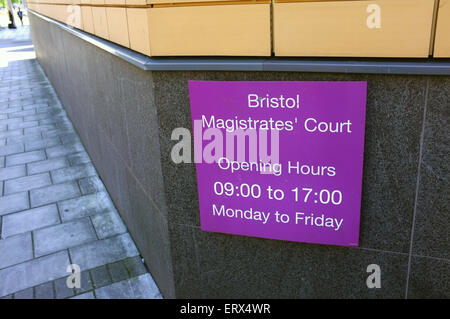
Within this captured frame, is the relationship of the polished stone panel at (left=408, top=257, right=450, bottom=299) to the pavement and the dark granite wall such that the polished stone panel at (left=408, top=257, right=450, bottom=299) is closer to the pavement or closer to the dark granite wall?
the dark granite wall

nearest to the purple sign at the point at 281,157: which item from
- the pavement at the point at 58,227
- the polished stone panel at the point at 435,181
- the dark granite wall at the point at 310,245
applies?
the dark granite wall at the point at 310,245

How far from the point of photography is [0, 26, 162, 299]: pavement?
13.3 ft

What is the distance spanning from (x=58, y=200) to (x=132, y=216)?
1762mm

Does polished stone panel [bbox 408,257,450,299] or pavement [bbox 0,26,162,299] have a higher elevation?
polished stone panel [bbox 408,257,450,299]

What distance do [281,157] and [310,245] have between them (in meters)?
0.65

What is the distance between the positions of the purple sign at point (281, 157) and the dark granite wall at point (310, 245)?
0.07 meters

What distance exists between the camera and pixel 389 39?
231 cm

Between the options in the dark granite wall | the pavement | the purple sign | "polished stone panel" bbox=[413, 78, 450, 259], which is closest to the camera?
"polished stone panel" bbox=[413, 78, 450, 259]

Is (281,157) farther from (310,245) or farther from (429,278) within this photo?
(429,278)

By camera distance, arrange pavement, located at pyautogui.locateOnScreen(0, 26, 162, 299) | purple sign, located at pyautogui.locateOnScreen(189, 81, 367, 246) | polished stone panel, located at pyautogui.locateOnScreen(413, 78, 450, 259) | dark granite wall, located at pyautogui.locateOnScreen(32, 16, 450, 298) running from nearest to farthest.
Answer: polished stone panel, located at pyautogui.locateOnScreen(413, 78, 450, 259), dark granite wall, located at pyautogui.locateOnScreen(32, 16, 450, 298), purple sign, located at pyautogui.locateOnScreen(189, 81, 367, 246), pavement, located at pyautogui.locateOnScreen(0, 26, 162, 299)

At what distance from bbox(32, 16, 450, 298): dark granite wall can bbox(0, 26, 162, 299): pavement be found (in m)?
0.49

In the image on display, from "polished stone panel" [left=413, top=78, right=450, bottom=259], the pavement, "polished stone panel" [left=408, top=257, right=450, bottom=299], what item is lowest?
the pavement

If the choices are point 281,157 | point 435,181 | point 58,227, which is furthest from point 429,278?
point 58,227

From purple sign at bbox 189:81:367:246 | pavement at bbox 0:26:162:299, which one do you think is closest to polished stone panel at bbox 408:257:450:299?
purple sign at bbox 189:81:367:246
